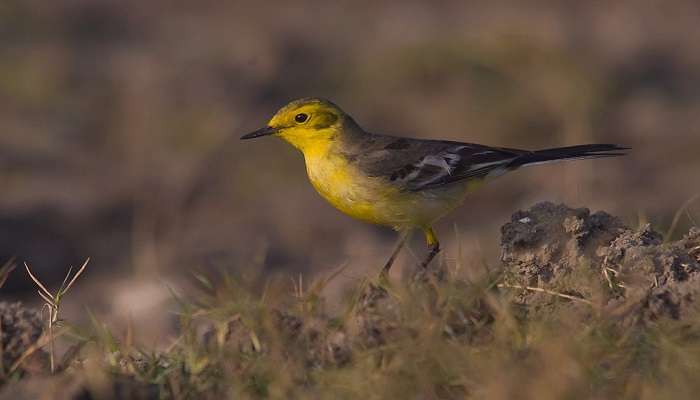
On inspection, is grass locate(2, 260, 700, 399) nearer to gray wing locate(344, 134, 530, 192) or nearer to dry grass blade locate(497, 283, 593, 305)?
dry grass blade locate(497, 283, 593, 305)

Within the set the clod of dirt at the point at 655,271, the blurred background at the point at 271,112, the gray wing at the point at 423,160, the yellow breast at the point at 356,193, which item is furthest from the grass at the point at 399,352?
the blurred background at the point at 271,112

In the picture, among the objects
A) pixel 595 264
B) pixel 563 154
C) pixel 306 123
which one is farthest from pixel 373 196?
pixel 595 264

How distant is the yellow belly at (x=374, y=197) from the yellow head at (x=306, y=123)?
20cm

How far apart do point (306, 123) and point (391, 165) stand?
23.8 inches

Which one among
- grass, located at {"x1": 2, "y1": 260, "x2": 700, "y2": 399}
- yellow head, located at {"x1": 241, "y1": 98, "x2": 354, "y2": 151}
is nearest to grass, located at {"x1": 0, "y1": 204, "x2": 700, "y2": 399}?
grass, located at {"x1": 2, "y1": 260, "x2": 700, "y2": 399}

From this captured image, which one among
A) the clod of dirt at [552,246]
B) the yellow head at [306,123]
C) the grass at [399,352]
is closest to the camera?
the grass at [399,352]

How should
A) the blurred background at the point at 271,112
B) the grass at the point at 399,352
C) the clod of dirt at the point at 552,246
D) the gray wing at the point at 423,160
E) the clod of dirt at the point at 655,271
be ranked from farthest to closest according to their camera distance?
the blurred background at the point at 271,112 < the gray wing at the point at 423,160 < the clod of dirt at the point at 552,246 < the clod of dirt at the point at 655,271 < the grass at the point at 399,352

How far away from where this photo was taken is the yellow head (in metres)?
7.09

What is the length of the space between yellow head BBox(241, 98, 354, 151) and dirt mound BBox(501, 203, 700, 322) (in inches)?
58.2

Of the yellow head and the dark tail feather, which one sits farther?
the yellow head

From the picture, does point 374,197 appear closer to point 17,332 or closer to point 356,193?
point 356,193

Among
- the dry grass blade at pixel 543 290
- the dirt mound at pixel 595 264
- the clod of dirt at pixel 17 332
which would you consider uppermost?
the dirt mound at pixel 595 264

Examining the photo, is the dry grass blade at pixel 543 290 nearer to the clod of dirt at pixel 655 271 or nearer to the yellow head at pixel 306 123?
the clod of dirt at pixel 655 271

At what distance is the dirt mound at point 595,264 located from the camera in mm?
4980
